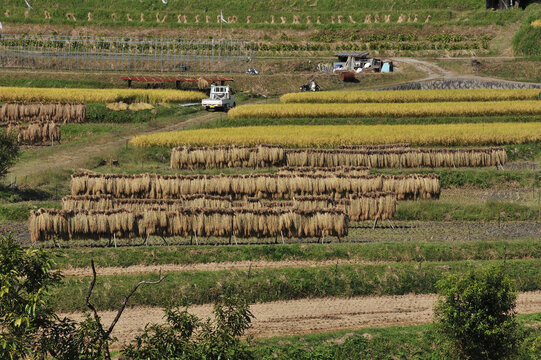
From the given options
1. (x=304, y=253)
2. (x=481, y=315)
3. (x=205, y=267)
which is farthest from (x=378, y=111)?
(x=481, y=315)

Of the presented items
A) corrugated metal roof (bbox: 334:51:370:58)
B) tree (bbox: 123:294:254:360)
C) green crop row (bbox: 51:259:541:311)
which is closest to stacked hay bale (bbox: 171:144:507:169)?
green crop row (bbox: 51:259:541:311)

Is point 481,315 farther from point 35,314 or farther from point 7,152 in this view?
point 7,152

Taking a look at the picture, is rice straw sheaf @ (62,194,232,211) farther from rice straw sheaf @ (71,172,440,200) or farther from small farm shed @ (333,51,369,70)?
small farm shed @ (333,51,369,70)

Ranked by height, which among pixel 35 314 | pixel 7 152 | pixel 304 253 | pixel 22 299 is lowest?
pixel 304 253

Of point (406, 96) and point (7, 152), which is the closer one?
point (7, 152)

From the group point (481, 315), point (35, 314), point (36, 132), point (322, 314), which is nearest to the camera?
point (35, 314)

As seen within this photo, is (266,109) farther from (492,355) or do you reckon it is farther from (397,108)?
(492,355)

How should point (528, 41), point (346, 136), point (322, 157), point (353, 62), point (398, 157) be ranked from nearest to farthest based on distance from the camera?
point (322, 157) < point (398, 157) < point (346, 136) < point (353, 62) < point (528, 41)
